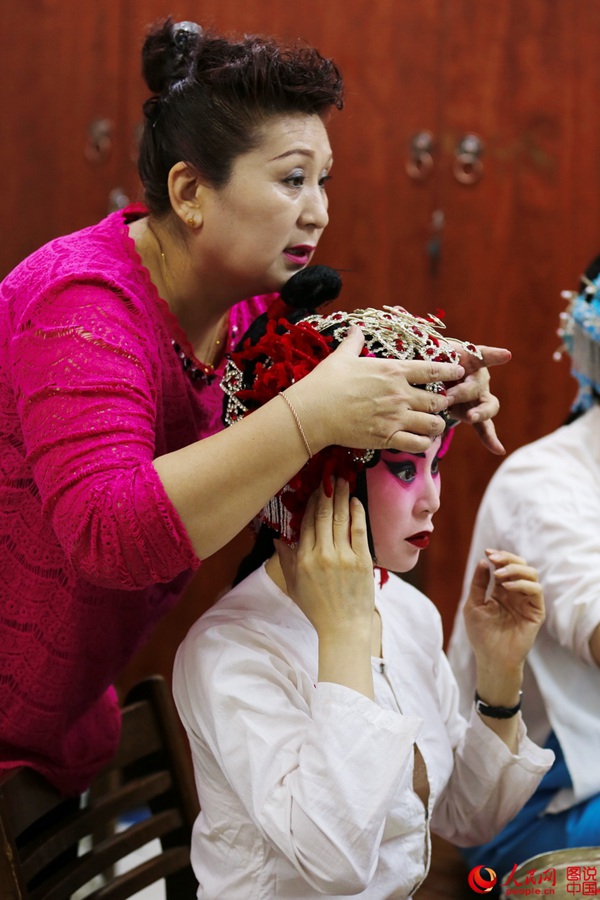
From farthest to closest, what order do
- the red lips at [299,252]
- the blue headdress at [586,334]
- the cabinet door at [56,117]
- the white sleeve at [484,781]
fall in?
the cabinet door at [56,117]
the blue headdress at [586,334]
the white sleeve at [484,781]
the red lips at [299,252]

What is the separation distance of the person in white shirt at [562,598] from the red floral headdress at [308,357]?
0.53 metres

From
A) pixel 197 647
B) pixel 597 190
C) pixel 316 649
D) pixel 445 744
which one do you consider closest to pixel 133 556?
pixel 197 647

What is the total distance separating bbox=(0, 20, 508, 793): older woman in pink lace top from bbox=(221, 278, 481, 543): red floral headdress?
0.05m

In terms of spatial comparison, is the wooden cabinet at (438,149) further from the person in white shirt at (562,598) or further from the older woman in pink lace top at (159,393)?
the older woman in pink lace top at (159,393)

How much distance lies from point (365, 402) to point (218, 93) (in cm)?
46

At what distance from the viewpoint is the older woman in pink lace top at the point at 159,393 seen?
1.08 m

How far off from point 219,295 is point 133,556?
0.43m

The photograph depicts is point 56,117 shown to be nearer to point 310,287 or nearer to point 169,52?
point 169,52

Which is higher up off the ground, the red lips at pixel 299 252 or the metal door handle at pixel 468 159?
the red lips at pixel 299 252

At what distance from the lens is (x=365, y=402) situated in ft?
3.62

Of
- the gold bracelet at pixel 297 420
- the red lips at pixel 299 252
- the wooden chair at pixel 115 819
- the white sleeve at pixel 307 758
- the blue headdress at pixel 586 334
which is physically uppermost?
the red lips at pixel 299 252

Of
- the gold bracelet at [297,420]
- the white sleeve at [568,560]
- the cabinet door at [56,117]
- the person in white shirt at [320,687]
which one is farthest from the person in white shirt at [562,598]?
the cabinet door at [56,117]

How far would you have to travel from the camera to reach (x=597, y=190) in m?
2.83

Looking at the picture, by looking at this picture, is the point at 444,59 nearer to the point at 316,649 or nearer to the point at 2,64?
the point at 2,64
